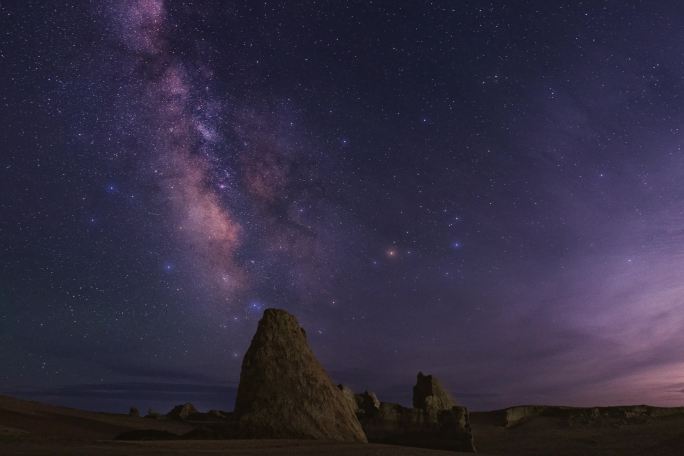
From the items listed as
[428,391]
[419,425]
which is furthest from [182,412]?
[419,425]

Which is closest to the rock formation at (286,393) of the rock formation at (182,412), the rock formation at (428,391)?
the rock formation at (428,391)

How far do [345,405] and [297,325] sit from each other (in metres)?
3.00

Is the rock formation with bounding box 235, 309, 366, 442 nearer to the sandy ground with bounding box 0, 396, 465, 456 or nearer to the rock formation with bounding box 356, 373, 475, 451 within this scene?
the sandy ground with bounding box 0, 396, 465, 456

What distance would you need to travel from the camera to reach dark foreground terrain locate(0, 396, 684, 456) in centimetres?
889

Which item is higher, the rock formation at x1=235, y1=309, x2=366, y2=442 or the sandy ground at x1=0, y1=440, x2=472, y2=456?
the rock formation at x1=235, y1=309, x2=366, y2=442

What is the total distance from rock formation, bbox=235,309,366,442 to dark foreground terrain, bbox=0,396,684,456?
193cm

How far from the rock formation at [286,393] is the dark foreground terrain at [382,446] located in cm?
193

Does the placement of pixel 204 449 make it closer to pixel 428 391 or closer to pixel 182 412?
pixel 428 391

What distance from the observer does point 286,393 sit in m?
13.9

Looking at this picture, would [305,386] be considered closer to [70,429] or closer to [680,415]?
[70,429]

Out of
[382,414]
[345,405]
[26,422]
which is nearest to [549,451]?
[382,414]

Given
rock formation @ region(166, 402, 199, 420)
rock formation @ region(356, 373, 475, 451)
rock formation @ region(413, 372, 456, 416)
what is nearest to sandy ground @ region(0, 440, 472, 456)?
rock formation @ region(356, 373, 475, 451)

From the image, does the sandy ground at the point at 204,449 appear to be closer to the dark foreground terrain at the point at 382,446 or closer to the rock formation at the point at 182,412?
the dark foreground terrain at the point at 382,446

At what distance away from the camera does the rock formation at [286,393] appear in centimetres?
1320
